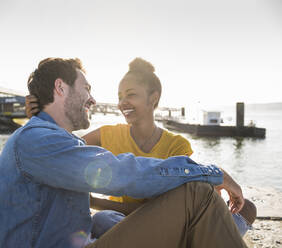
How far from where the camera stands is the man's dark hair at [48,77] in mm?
1486

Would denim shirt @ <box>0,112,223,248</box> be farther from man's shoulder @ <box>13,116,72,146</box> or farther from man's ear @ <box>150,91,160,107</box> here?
man's ear @ <box>150,91,160,107</box>

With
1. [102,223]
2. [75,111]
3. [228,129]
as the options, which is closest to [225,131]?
[228,129]

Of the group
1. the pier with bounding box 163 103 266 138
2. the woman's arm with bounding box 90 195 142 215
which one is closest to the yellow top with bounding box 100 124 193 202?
the woman's arm with bounding box 90 195 142 215

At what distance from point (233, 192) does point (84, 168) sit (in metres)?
1.21

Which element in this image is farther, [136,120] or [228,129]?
[228,129]

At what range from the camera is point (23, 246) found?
1101 millimetres

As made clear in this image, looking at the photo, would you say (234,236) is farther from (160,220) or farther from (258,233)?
(258,233)

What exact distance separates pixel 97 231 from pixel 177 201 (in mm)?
775

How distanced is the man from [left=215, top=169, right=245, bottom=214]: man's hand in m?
0.35

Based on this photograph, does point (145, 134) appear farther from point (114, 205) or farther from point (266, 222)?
point (266, 222)

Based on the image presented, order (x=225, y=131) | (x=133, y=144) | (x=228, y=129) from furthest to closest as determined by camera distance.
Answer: (x=225, y=131)
(x=228, y=129)
(x=133, y=144)

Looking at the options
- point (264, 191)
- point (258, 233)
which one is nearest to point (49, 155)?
point (258, 233)

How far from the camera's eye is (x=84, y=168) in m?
1.02

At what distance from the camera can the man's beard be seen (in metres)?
1.51
